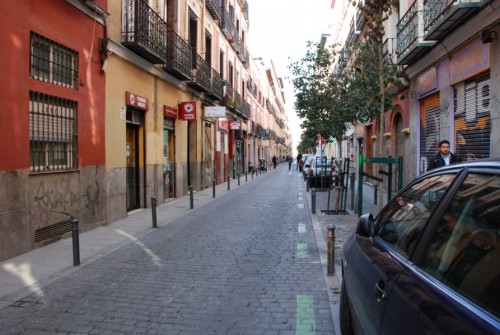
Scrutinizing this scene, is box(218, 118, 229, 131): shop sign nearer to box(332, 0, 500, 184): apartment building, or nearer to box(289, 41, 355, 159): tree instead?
box(289, 41, 355, 159): tree

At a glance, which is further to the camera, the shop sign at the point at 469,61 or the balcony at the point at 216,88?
the balcony at the point at 216,88

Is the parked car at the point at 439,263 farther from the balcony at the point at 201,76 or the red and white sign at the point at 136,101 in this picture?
the balcony at the point at 201,76

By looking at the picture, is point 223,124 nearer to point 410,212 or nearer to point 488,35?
point 488,35

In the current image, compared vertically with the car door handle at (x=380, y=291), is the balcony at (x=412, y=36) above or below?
above

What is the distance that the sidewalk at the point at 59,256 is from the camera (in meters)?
5.54

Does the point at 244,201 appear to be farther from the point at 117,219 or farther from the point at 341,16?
the point at 341,16

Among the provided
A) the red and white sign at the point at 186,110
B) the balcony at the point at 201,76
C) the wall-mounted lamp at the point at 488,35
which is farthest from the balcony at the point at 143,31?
the wall-mounted lamp at the point at 488,35

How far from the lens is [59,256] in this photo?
23.4 ft

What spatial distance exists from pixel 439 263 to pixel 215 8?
21.3 metres

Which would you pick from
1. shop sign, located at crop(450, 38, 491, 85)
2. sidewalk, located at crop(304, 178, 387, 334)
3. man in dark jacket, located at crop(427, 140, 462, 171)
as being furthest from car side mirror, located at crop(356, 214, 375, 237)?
shop sign, located at crop(450, 38, 491, 85)

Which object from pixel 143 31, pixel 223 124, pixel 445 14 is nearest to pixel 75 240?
pixel 143 31

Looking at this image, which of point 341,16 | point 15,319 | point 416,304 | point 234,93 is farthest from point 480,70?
point 341,16

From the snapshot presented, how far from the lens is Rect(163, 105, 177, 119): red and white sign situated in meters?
14.7

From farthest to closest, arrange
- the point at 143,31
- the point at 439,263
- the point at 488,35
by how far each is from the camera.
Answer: the point at 143,31, the point at 488,35, the point at 439,263
